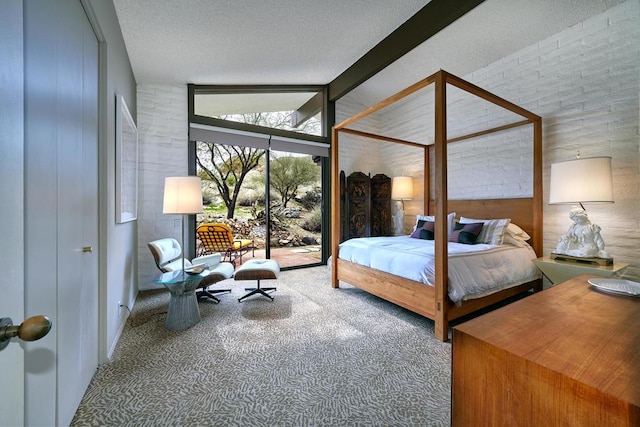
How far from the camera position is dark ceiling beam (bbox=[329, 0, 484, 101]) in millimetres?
2662

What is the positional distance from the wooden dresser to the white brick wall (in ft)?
8.38

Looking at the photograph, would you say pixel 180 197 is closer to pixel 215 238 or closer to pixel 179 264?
pixel 179 264

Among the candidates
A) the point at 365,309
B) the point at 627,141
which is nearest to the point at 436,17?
the point at 627,141

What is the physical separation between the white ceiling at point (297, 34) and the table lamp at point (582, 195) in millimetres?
1688

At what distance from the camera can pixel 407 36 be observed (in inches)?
124

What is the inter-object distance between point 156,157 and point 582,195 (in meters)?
4.84

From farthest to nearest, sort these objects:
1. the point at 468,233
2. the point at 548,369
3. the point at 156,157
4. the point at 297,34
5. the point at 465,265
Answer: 1. the point at 156,157
2. the point at 468,233
3. the point at 297,34
4. the point at 465,265
5. the point at 548,369

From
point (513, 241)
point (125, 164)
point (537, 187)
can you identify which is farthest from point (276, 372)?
point (537, 187)

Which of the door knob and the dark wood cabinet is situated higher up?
the dark wood cabinet

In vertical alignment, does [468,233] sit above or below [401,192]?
below

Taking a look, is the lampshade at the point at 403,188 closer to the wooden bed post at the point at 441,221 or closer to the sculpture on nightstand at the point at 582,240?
the sculpture on nightstand at the point at 582,240

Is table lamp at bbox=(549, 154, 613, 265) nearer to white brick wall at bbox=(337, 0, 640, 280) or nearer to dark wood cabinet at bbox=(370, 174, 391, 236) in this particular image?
white brick wall at bbox=(337, 0, 640, 280)

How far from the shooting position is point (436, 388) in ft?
5.35

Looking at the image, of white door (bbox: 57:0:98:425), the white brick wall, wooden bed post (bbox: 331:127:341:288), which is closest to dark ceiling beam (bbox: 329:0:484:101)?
wooden bed post (bbox: 331:127:341:288)
